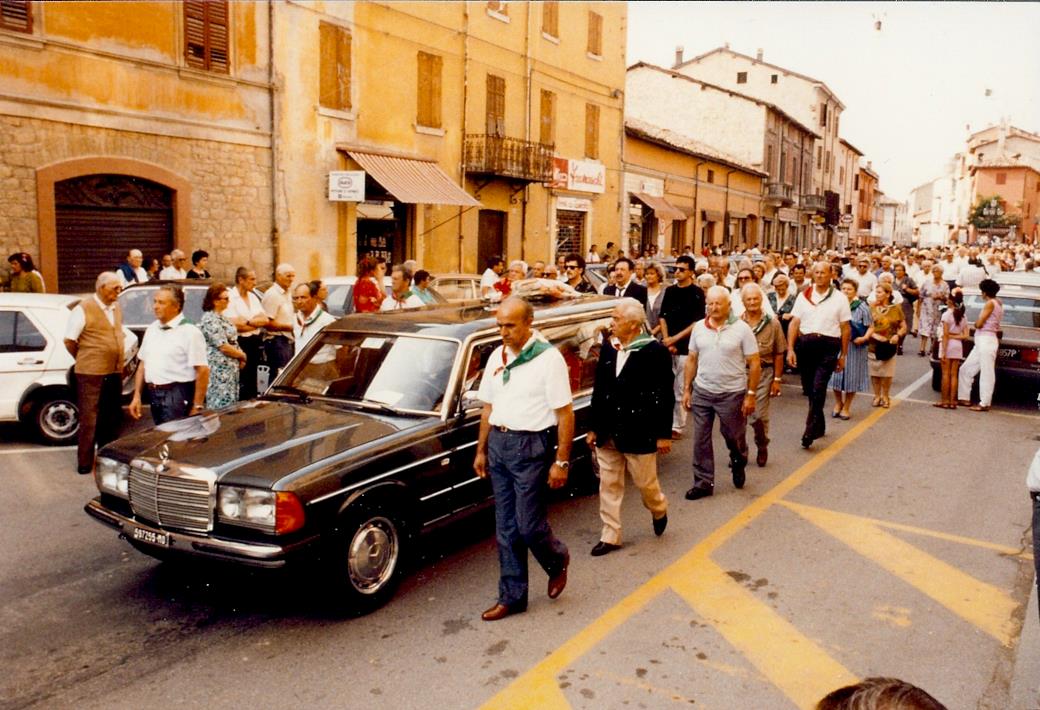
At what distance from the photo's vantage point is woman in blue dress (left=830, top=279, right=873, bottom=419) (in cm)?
1066

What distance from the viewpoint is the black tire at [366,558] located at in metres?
4.81

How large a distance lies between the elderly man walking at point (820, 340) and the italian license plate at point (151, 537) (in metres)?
6.49

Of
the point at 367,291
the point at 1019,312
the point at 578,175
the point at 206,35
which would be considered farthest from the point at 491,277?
the point at 578,175

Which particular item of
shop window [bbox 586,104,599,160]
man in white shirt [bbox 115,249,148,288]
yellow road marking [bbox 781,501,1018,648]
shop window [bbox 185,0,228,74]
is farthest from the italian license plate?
shop window [bbox 586,104,599,160]

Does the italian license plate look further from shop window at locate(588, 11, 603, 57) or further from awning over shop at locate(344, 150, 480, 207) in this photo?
shop window at locate(588, 11, 603, 57)

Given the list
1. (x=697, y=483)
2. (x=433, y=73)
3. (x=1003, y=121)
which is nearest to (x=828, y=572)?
(x=697, y=483)

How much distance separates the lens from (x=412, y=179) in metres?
20.2

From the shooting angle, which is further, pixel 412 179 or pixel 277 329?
pixel 412 179

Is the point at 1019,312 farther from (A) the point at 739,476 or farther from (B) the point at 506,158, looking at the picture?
(B) the point at 506,158

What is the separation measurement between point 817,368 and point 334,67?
13.5 meters

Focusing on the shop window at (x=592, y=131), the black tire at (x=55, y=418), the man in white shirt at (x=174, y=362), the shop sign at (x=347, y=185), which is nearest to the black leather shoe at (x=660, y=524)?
the man in white shirt at (x=174, y=362)

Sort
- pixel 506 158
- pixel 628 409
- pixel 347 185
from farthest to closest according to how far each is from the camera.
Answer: pixel 506 158 → pixel 347 185 → pixel 628 409

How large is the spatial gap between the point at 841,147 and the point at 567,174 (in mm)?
51766

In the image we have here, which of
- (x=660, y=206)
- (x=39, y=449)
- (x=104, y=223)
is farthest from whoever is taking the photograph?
(x=660, y=206)
